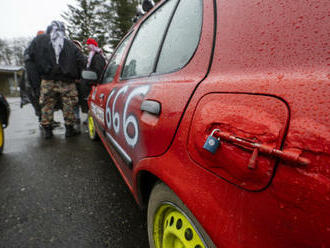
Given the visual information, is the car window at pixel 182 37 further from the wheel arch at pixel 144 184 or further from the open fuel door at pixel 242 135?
the wheel arch at pixel 144 184

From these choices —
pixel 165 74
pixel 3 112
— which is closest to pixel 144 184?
pixel 165 74

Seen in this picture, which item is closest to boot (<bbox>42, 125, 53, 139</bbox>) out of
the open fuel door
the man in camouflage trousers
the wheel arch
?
the man in camouflage trousers

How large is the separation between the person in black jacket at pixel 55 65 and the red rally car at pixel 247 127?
3225 millimetres

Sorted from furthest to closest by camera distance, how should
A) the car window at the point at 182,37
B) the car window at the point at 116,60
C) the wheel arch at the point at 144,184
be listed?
the car window at the point at 116,60, the wheel arch at the point at 144,184, the car window at the point at 182,37

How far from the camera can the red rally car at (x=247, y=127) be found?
1.28ft

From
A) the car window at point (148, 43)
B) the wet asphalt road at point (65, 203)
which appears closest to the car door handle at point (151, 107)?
the car window at point (148, 43)

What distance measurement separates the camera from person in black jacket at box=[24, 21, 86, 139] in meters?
3.17

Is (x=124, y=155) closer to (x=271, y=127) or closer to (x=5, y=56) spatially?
(x=271, y=127)

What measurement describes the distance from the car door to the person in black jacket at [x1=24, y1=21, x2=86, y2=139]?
101 inches

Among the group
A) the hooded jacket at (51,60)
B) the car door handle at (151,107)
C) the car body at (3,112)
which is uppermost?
the hooded jacket at (51,60)

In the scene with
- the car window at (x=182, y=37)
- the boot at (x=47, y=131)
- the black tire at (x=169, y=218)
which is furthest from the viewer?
the boot at (x=47, y=131)

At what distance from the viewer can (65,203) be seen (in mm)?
1733

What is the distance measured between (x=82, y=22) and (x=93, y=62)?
58.6ft

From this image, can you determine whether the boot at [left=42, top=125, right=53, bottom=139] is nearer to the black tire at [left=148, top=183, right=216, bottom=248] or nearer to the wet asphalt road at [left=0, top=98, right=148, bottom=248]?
the wet asphalt road at [left=0, top=98, right=148, bottom=248]
